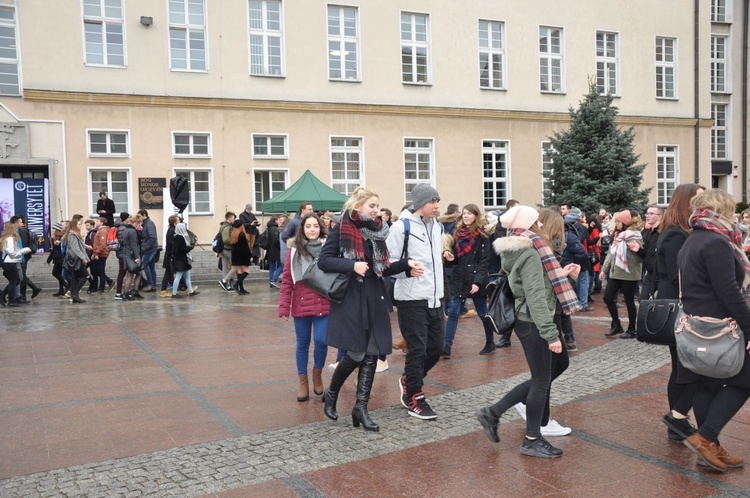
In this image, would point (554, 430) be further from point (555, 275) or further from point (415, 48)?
point (415, 48)

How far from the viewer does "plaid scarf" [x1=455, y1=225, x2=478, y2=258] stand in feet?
30.3

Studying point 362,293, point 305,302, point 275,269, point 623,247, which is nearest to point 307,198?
point 275,269

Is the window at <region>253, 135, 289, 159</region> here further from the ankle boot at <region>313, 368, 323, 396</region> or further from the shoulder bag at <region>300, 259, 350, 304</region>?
the shoulder bag at <region>300, 259, 350, 304</region>

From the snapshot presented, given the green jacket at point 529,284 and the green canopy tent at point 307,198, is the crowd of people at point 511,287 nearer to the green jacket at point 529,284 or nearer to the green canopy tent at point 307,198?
the green jacket at point 529,284

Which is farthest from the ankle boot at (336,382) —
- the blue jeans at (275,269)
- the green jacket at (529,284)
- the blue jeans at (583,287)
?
the blue jeans at (275,269)

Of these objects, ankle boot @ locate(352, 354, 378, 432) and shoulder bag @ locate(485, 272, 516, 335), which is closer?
shoulder bag @ locate(485, 272, 516, 335)

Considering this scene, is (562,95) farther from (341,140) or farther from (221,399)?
(221,399)

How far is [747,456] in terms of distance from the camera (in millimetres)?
5164

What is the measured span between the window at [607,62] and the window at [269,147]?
13.2m

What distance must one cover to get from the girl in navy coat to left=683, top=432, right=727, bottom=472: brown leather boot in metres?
2.31

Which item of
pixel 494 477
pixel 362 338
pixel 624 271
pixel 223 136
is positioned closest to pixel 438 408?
pixel 362 338

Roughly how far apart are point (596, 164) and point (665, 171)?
965cm

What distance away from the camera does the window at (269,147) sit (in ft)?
78.9

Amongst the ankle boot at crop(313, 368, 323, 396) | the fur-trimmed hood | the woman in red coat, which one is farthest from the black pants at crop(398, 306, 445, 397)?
the fur-trimmed hood
